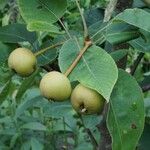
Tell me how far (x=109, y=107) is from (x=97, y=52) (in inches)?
4.7

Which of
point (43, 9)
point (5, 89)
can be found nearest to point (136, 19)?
point (43, 9)

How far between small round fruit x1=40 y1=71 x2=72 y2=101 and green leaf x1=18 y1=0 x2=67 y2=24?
0.22 meters

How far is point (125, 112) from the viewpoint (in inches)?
41.9

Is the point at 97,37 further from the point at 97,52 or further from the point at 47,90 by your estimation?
the point at 47,90

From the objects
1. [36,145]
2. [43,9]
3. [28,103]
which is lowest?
[36,145]

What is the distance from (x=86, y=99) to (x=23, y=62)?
161 millimetres

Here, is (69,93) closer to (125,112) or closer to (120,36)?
(125,112)

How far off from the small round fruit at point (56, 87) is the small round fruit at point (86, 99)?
16 millimetres

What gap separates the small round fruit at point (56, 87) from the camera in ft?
3.04

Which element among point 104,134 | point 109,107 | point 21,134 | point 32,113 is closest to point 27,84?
point 104,134

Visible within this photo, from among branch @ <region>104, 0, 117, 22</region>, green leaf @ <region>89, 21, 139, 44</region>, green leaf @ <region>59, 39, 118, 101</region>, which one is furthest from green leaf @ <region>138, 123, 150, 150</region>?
green leaf @ <region>59, 39, 118, 101</region>

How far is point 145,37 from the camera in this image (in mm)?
1176

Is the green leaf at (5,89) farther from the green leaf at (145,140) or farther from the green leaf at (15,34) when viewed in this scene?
the green leaf at (145,140)

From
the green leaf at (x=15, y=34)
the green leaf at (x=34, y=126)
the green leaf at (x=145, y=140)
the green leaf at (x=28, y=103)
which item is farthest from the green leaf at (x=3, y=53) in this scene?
the green leaf at (x=34, y=126)
